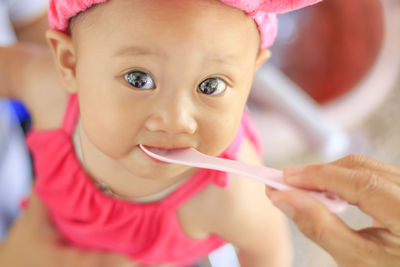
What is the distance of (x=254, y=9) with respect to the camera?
327 mm

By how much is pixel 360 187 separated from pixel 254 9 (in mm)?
146

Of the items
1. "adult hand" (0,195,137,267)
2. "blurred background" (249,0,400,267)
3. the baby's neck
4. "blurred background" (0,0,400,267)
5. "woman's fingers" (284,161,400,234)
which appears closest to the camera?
"woman's fingers" (284,161,400,234)

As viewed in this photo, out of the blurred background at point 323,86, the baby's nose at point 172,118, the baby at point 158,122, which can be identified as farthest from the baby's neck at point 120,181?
the blurred background at point 323,86

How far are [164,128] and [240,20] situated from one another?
98 millimetres

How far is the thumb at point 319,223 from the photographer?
0.30 metres

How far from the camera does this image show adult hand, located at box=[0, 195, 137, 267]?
572mm

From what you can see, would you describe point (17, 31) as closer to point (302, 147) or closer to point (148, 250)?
point (148, 250)

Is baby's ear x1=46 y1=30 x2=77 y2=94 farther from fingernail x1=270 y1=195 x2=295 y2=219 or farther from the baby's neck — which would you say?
fingernail x1=270 y1=195 x2=295 y2=219

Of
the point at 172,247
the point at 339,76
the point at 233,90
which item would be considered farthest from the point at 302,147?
the point at 233,90

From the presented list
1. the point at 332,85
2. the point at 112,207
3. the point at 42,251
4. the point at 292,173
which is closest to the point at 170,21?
the point at 292,173

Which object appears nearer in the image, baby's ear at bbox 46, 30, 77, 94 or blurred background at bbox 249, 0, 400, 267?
baby's ear at bbox 46, 30, 77, 94

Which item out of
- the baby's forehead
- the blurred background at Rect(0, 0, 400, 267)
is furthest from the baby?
the blurred background at Rect(0, 0, 400, 267)

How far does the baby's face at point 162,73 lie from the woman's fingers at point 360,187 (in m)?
0.08

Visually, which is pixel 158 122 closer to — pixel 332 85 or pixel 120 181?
pixel 120 181
